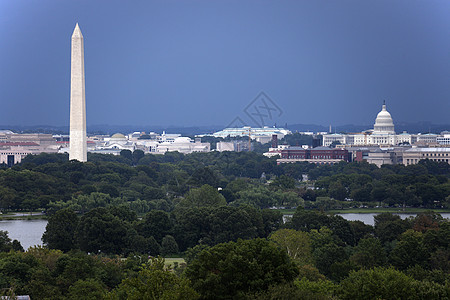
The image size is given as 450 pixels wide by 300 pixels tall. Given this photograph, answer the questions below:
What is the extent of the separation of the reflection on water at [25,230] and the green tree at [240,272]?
19.6 metres

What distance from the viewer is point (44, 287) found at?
29625 millimetres

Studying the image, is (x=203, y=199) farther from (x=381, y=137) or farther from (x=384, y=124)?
(x=384, y=124)

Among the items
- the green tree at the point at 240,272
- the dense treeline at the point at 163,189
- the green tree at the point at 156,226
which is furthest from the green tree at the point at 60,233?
the dense treeline at the point at 163,189

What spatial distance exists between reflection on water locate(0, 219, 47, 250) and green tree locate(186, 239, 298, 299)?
1962cm

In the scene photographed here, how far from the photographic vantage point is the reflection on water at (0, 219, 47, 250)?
47.2m

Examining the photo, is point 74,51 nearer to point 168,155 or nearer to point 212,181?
point 212,181

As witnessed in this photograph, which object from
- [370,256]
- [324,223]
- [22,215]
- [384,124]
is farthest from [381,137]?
[370,256]

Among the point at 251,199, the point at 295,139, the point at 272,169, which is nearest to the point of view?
the point at 251,199

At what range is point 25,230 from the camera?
52094mm

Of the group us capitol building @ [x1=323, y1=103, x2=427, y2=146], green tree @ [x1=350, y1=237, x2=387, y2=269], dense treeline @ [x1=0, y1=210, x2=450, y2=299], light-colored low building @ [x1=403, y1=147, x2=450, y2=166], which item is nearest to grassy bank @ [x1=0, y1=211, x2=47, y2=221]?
dense treeline @ [x1=0, y1=210, x2=450, y2=299]

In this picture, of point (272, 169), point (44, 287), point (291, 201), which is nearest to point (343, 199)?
point (291, 201)

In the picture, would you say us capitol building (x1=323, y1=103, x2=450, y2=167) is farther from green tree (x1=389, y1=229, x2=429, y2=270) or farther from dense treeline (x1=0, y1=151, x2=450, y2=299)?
green tree (x1=389, y1=229, x2=429, y2=270)

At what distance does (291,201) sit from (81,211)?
16.5m

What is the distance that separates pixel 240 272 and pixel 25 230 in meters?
28.5
